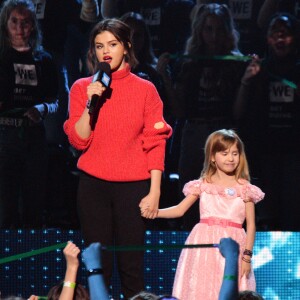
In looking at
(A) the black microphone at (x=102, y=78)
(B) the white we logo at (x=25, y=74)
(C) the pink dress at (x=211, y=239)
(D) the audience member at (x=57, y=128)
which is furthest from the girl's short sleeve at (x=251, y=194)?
(B) the white we logo at (x=25, y=74)

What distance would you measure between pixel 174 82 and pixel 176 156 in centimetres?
48

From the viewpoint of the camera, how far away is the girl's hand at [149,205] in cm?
334

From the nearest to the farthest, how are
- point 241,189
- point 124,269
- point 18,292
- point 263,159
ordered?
point 124,269
point 241,189
point 18,292
point 263,159

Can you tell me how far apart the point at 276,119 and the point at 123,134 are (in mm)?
2137

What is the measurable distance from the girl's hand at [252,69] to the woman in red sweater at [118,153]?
1.97 metres

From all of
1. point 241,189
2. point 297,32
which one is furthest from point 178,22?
point 241,189

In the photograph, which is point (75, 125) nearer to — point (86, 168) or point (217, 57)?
point (86, 168)

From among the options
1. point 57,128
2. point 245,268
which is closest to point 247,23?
point 57,128

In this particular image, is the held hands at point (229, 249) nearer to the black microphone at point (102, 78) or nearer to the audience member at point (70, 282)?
the audience member at point (70, 282)

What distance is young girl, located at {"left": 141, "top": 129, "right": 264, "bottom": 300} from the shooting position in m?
3.97

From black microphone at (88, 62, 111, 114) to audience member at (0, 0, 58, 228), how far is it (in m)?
1.89

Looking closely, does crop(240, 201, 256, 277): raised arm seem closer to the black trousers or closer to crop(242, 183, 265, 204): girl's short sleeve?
crop(242, 183, 265, 204): girl's short sleeve

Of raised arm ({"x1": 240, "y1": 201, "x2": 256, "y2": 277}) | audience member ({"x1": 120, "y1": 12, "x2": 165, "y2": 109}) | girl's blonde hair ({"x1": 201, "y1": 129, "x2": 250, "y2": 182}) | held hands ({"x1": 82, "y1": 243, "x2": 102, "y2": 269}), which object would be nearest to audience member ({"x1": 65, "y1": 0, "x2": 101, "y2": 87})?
audience member ({"x1": 120, "y1": 12, "x2": 165, "y2": 109})

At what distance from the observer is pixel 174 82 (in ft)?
17.6
